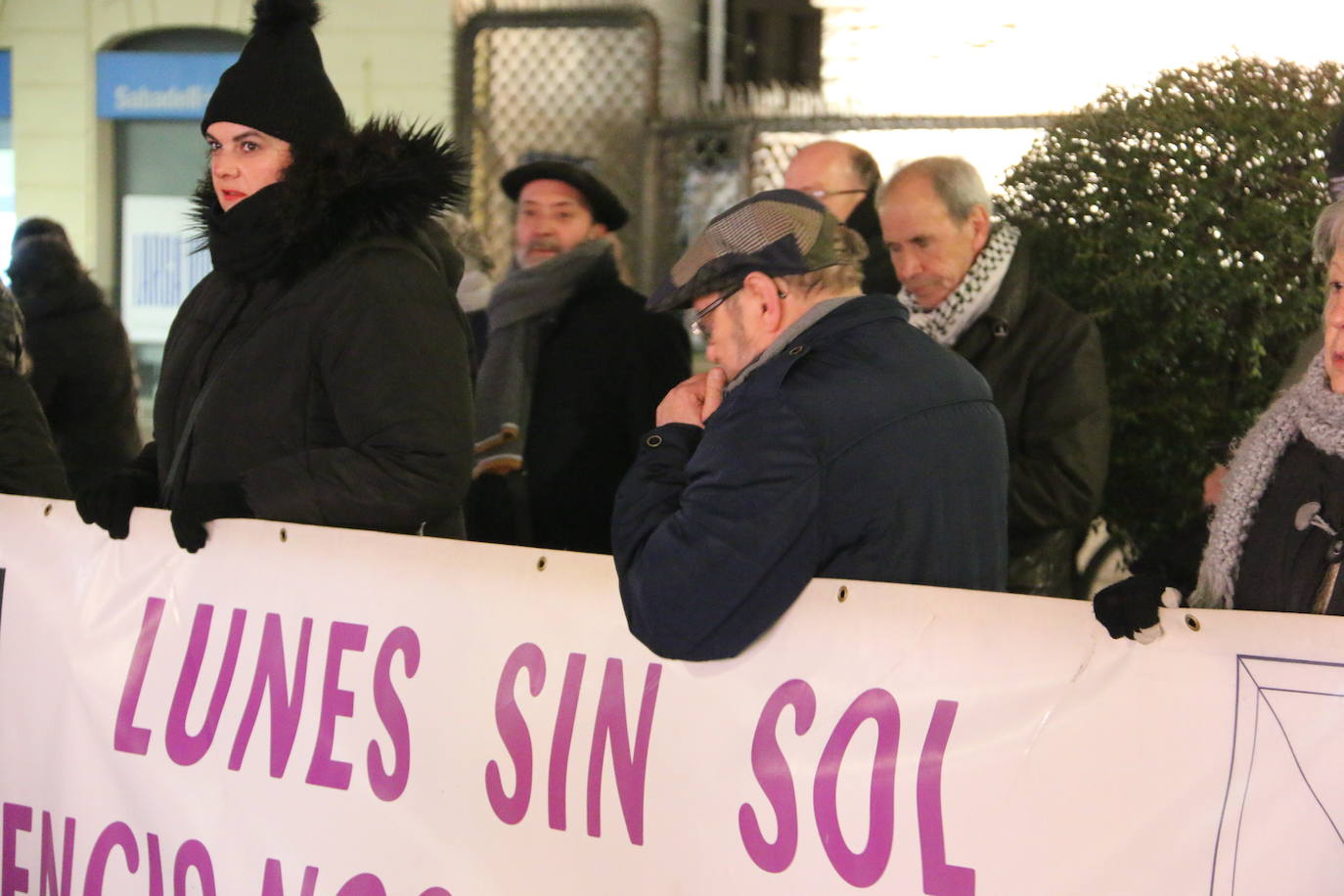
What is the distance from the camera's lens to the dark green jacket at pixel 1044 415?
4023 millimetres

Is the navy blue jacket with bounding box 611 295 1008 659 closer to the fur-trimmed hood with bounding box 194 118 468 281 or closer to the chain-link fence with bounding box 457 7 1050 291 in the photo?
the fur-trimmed hood with bounding box 194 118 468 281

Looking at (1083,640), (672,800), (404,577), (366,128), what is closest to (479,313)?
(366,128)

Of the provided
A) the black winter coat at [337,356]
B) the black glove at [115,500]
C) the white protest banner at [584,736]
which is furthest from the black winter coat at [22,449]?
the black winter coat at [337,356]

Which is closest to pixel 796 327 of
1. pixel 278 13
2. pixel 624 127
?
pixel 278 13

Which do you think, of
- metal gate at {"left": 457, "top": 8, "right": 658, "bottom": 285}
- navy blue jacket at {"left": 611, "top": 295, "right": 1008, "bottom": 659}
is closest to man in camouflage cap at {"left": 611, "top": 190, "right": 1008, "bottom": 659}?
navy blue jacket at {"left": 611, "top": 295, "right": 1008, "bottom": 659}

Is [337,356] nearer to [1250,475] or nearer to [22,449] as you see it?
[22,449]

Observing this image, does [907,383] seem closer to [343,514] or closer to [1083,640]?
[1083,640]

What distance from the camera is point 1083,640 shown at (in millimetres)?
2389

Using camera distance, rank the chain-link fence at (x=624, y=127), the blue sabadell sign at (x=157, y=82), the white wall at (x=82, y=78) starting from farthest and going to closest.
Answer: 1. the blue sabadell sign at (x=157, y=82)
2. the white wall at (x=82, y=78)
3. the chain-link fence at (x=624, y=127)

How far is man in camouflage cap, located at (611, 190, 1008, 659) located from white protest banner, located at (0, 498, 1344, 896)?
10 centimetres

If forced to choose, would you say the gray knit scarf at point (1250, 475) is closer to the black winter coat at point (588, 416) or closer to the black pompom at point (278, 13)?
the black winter coat at point (588, 416)

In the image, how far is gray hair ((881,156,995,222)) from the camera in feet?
14.0

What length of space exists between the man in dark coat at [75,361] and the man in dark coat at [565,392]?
1524 mm

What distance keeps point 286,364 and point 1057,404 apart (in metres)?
1.87
